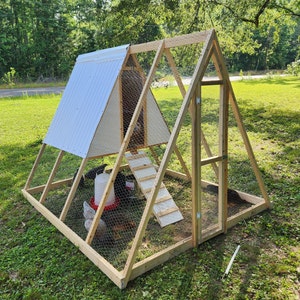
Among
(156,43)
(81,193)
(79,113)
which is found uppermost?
(156,43)

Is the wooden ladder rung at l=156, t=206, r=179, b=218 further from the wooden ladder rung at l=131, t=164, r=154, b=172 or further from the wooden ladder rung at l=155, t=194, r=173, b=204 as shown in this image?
the wooden ladder rung at l=131, t=164, r=154, b=172

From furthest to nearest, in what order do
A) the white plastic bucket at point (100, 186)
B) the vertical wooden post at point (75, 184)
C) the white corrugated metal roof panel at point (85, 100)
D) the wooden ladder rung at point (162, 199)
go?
the white plastic bucket at point (100, 186)
the wooden ladder rung at point (162, 199)
the white corrugated metal roof panel at point (85, 100)
the vertical wooden post at point (75, 184)

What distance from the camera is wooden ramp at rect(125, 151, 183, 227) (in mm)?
3237

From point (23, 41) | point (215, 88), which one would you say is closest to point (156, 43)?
point (215, 88)

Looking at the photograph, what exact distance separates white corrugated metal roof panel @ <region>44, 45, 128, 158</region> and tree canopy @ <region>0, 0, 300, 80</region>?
169 cm

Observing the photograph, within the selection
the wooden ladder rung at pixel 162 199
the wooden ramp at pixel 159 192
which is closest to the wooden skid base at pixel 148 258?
the wooden ramp at pixel 159 192

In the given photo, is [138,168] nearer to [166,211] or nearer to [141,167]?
[141,167]

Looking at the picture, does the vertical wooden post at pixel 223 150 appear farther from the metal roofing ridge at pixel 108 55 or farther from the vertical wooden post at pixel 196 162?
the metal roofing ridge at pixel 108 55

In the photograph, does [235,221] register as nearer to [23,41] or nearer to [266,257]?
[266,257]

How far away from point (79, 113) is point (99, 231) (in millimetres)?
1427

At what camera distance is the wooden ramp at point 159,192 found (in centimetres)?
324

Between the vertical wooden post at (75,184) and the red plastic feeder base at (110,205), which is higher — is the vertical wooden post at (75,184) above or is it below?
above

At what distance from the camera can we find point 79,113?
3.47 m

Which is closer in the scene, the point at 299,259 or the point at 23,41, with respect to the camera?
the point at 299,259
